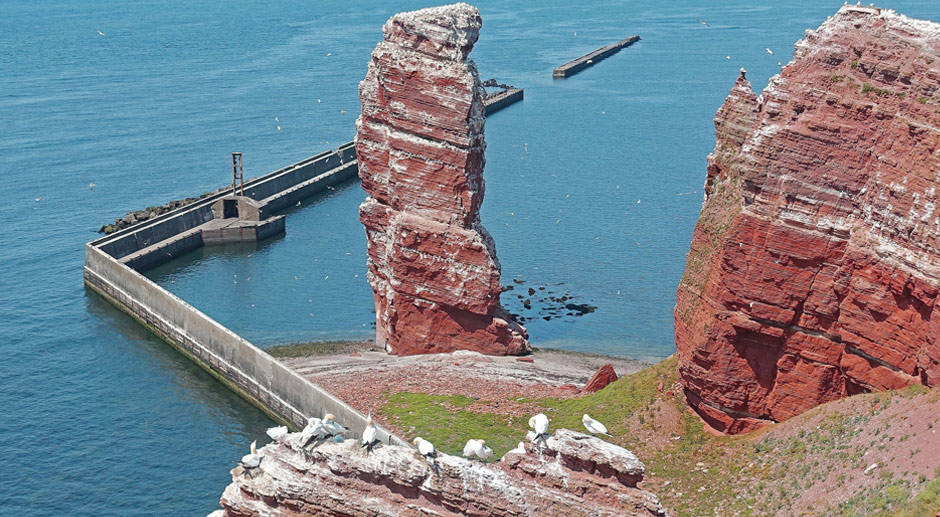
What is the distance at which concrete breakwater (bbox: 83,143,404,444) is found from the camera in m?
51.5

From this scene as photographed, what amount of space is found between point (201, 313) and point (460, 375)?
1668 cm

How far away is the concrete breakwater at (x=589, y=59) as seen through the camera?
15511 centimetres

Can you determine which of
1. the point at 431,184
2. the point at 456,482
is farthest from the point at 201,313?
the point at 456,482

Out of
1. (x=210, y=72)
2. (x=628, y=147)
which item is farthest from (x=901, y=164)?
(x=210, y=72)

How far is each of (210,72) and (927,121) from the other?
134907 mm

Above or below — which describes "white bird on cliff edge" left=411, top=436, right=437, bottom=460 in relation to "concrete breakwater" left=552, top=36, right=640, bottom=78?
above

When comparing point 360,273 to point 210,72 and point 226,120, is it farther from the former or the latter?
point 210,72

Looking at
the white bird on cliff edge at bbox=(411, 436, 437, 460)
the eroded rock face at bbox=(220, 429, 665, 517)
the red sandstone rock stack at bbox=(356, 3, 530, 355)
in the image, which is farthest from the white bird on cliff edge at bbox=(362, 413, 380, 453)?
the red sandstone rock stack at bbox=(356, 3, 530, 355)

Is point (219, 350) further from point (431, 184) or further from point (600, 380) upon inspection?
point (600, 380)

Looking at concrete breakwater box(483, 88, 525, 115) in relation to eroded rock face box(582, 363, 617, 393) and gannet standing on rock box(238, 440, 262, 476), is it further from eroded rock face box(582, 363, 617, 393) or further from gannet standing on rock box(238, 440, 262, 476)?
gannet standing on rock box(238, 440, 262, 476)

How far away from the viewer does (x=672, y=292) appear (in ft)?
227

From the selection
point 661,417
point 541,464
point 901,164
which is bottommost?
point 661,417

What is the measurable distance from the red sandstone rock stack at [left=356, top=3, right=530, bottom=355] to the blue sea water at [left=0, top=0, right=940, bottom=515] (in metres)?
8.23

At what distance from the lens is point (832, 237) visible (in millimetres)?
34750
